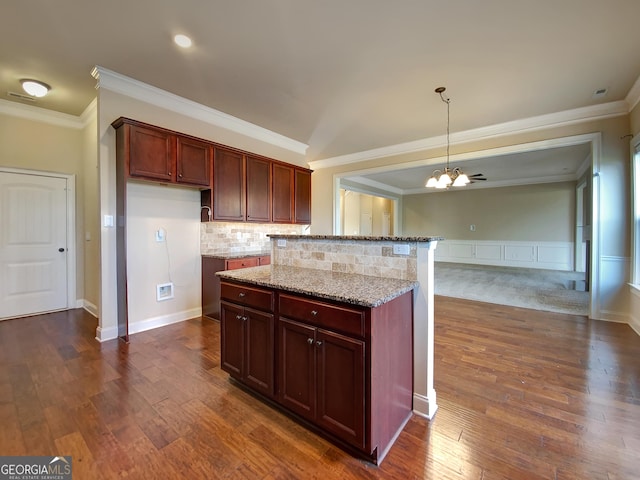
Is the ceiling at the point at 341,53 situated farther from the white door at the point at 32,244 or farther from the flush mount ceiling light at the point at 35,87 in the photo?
the white door at the point at 32,244

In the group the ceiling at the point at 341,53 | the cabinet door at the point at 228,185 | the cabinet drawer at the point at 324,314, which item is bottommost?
the cabinet drawer at the point at 324,314

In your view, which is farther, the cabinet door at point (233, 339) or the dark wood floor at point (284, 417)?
the cabinet door at point (233, 339)

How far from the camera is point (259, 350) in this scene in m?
1.90

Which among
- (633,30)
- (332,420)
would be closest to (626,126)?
(633,30)

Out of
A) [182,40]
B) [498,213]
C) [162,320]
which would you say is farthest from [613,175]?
[162,320]

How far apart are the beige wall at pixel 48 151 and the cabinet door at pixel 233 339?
12.3ft

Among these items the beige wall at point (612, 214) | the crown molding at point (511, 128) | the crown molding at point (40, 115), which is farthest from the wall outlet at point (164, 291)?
the beige wall at point (612, 214)

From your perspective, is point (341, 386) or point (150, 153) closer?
point (341, 386)

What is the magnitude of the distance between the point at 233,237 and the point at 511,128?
4.68 metres

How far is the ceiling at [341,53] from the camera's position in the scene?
6.99 ft

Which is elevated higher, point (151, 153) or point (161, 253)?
point (151, 153)

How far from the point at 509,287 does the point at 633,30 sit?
4734mm

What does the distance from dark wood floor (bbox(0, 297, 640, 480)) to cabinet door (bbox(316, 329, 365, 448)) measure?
16 centimetres

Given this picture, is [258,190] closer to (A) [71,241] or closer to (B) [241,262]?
(B) [241,262]
